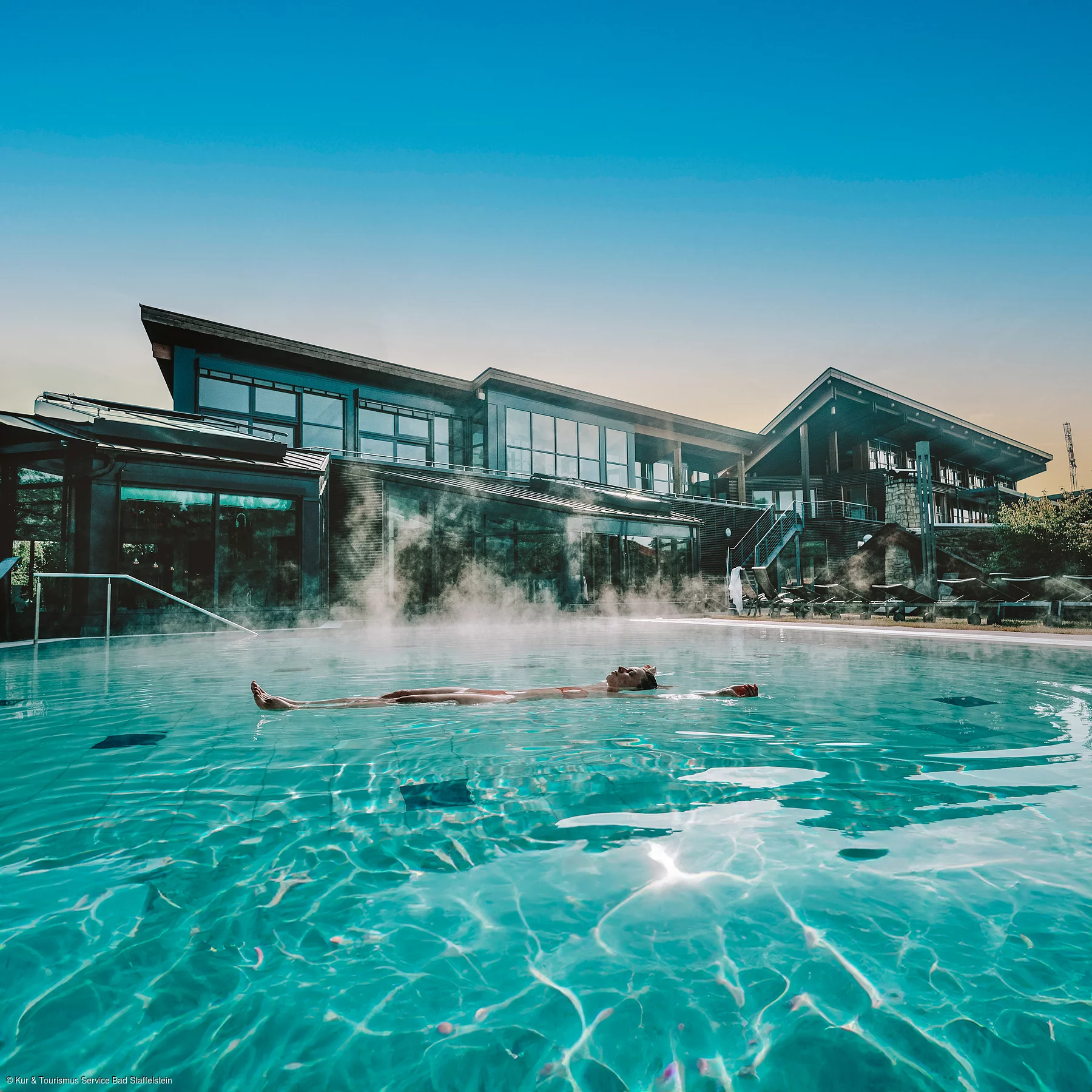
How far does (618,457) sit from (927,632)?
15.9 m

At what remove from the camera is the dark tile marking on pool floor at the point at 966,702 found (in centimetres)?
648

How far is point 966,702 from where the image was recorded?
→ 6.61 m

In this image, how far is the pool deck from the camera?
948 cm

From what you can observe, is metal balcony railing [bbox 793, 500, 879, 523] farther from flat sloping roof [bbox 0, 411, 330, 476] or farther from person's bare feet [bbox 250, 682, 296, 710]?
person's bare feet [bbox 250, 682, 296, 710]

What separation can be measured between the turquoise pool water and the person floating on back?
0.61m

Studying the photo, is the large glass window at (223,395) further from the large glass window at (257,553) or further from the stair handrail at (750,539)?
the stair handrail at (750,539)

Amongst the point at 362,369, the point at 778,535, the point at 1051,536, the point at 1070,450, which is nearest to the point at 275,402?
the point at 362,369

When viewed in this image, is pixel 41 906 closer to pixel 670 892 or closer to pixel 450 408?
pixel 670 892

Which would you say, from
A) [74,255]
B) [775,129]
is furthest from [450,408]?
[775,129]

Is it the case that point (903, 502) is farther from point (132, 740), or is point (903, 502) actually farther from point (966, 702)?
point (132, 740)

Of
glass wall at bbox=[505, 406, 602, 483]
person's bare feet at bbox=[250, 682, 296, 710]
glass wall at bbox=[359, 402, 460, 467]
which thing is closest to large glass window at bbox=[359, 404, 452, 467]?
glass wall at bbox=[359, 402, 460, 467]

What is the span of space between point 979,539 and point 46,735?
27963mm

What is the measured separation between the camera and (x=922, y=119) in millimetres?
12969

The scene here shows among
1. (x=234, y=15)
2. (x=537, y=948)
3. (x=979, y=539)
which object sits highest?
(x=234, y=15)
